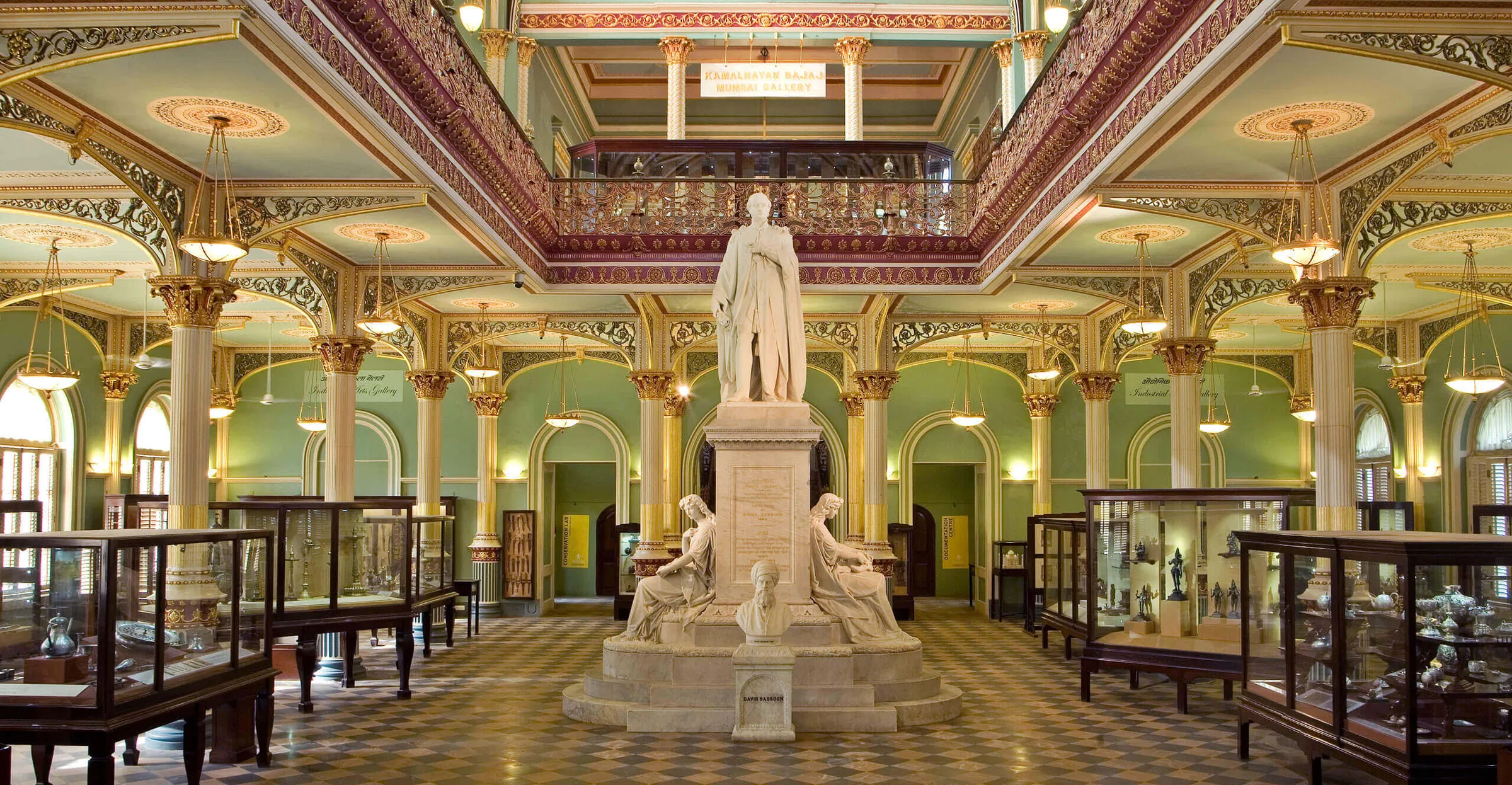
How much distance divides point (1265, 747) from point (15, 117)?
1055 centimetres

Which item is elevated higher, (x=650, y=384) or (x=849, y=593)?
(x=650, y=384)

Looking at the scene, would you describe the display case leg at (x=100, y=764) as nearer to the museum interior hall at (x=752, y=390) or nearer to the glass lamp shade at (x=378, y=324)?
the museum interior hall at (x=752, y=390)

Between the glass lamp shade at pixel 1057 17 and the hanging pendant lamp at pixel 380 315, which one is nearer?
the hanging pendant lamp at pixel 380 315

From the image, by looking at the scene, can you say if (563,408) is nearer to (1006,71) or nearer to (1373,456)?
(1006,71)

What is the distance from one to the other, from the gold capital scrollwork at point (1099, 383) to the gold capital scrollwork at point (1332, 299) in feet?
29.1

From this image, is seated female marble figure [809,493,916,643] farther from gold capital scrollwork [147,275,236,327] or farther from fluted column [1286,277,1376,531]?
gold capital scrollwork [147,275,236,327]

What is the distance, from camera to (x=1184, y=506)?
41.0 ft

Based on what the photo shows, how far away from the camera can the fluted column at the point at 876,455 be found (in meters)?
21.4

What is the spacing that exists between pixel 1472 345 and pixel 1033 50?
9.12 meters

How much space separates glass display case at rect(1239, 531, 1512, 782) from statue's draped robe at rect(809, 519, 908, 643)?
3951 mm

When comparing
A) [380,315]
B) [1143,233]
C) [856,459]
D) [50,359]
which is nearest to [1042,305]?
[856,459]

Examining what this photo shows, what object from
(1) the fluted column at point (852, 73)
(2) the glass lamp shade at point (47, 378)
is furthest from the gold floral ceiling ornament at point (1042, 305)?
(2) the glass lamp shade at point (47, 378)

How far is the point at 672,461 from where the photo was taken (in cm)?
2462

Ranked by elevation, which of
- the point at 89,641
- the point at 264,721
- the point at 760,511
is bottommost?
the point at 264,721
